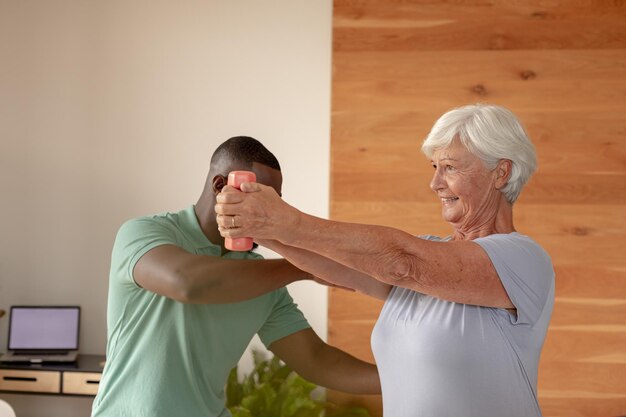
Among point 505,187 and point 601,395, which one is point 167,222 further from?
point 601,395

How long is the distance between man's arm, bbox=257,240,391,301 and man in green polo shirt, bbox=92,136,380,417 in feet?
0.57

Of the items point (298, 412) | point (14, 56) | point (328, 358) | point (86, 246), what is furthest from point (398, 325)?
point (14, 56)

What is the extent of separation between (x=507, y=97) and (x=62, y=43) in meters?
2.30

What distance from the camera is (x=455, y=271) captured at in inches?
63.5

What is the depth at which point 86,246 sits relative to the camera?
15.1 ft

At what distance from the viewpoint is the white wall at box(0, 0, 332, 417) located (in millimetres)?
4434

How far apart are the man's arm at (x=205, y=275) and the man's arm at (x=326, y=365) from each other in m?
0.44

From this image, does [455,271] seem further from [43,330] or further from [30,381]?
[43,330]

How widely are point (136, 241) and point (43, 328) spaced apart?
8.68 ft

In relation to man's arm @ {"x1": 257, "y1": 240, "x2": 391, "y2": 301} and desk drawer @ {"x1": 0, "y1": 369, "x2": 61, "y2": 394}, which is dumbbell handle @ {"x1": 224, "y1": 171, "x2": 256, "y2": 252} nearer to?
man's arm @ {"x1": 257, "y1": 240, "x2": 391, "y2": 301}

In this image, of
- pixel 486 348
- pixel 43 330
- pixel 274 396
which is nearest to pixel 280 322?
pixel 486 348

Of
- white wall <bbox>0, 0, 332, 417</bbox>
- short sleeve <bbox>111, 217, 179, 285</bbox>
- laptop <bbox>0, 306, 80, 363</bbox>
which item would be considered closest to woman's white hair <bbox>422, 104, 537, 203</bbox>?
short sleeve <bbox>111, 217, 179, 285</bbox>

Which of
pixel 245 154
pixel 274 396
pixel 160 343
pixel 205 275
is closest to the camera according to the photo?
pixel 205 275

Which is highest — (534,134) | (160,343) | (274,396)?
(534,134)
